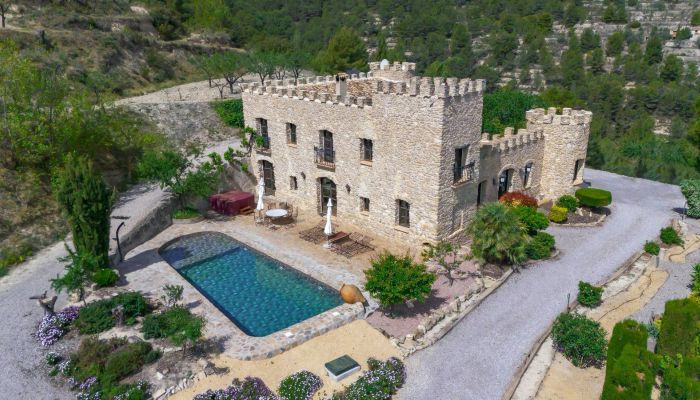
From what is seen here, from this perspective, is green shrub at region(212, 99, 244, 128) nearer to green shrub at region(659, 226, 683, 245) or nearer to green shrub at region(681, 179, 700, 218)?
green shrub at region(659, 226, 683, 245)

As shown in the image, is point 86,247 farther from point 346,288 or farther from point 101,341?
point 346,288

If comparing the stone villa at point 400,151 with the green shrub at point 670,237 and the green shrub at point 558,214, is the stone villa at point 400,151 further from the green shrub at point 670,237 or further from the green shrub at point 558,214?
the green shrub at point 670,237

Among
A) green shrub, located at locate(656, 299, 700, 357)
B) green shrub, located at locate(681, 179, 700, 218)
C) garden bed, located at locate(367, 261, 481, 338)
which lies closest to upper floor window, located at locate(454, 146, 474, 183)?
garden bed, located at locate(367, 261, 481, 338)

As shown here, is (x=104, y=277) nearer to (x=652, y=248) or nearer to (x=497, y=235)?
(x=497, y=235)

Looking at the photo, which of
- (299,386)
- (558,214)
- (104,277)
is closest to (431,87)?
(558,214)

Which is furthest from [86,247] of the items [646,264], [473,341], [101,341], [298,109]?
[646,264]

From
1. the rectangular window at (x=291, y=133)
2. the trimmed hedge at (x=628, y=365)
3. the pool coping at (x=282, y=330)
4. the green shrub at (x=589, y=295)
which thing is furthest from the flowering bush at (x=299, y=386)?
the rectangular window at (x=291, y=133)
